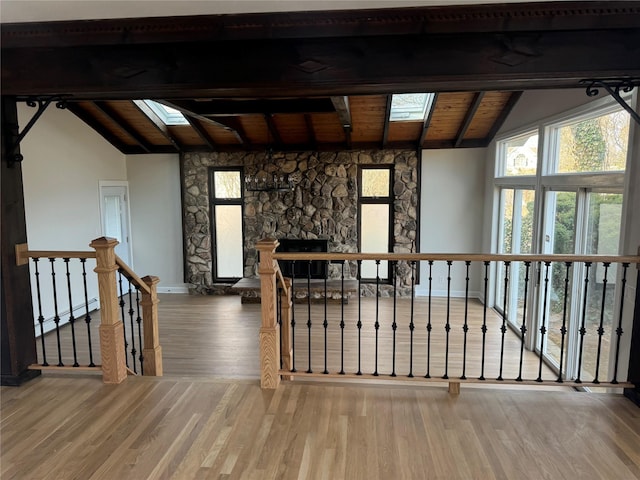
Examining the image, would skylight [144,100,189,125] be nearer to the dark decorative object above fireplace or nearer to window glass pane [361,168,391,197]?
the dark decorative object above fireplace

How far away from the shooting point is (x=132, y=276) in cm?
332

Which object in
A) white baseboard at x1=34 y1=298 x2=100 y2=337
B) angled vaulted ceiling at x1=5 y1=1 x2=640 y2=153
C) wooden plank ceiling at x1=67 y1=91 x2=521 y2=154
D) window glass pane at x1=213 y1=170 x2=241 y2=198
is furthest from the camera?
window glass pane at x1=213 y1=170 x2=241 y2=198

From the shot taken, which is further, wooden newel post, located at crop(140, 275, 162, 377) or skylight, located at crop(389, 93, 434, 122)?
skylight, located at crop(389, 93, 434, 122)

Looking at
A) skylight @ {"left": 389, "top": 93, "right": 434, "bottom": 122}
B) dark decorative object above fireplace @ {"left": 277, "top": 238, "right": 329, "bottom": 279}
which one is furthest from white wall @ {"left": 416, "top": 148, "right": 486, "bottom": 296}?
dark decorative object above fireplace @ {"left": 277, "top": 238, "right": 329, "bottom": 279}

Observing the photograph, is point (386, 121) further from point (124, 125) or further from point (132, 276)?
point (132, 276)

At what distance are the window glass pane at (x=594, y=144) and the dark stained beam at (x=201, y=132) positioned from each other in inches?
Result: 204

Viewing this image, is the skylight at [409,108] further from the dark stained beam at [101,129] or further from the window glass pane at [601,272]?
the dark stained beam at [101,129]

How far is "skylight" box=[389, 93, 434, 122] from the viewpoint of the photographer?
249 inches

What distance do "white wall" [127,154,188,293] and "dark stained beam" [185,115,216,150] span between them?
85 centimetres

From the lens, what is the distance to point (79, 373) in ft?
10.6

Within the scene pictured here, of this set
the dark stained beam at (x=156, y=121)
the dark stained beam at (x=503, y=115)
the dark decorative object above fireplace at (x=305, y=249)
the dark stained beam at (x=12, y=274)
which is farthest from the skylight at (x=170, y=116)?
the dark stained beam at (x=503, y=115)

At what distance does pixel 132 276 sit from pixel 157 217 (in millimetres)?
5005

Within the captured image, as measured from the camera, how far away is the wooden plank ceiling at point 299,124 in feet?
18.2

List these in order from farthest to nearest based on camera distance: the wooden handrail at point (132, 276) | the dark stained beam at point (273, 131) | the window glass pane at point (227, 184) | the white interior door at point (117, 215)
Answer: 1. the window glass pane at point (227, 184)
2. the white interior door at point (117, 215)
3. the dark stained beam at point (273, 131)
4. the wooden handrail at point (132, 276)
